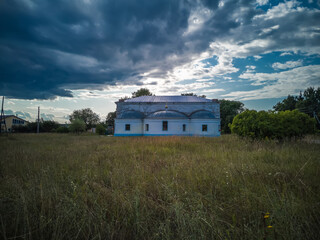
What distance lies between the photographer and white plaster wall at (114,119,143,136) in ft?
85.1

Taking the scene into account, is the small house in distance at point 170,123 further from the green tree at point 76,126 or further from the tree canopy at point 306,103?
the tree canopy at point 306,103

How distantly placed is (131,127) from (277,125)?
2094 cm

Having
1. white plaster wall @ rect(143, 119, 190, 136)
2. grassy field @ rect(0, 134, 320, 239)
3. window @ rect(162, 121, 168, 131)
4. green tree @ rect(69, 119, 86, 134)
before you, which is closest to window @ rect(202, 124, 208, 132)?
white plaster wall @ rect(143, 119, 190, 136)

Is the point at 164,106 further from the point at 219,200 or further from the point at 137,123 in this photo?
the point at 219,200

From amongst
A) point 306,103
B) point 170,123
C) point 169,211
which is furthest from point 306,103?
point 169,211

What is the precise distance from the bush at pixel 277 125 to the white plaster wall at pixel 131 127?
60.5ft

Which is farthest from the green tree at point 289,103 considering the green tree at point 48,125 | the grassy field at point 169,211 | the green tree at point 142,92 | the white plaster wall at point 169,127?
the green tree at point 48,125

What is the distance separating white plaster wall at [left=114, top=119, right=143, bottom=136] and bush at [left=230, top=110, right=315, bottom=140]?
18.4m

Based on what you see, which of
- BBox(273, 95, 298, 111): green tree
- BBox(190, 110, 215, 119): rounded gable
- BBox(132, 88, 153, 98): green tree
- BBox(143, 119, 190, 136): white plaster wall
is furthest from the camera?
BBox(132, 88, 153, 98): green tree

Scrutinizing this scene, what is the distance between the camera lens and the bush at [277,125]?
9.42 metres

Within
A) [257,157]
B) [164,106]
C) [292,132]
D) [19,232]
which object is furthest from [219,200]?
[164,106]

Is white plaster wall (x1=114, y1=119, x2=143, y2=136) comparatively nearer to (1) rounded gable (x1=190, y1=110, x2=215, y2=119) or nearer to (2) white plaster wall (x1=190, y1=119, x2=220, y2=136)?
(2) white plaster wall (x1=190, y1=119, x2=220, y2=136)

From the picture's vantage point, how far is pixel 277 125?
31.1 ft

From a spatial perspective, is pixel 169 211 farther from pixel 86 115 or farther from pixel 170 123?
pixel 86 115
